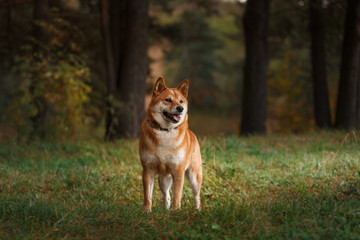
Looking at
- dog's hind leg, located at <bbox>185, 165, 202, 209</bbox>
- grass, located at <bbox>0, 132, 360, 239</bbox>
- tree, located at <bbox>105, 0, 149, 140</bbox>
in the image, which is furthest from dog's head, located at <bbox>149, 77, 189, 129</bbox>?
tree, located at <bbox>105, 0, 149, 140</bbox>

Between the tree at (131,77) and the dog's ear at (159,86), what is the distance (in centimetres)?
551

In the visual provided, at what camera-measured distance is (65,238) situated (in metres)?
3.78

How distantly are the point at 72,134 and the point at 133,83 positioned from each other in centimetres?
247

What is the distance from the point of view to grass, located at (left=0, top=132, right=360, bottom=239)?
393 cm

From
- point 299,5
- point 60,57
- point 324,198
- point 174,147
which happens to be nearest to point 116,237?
point 174,147

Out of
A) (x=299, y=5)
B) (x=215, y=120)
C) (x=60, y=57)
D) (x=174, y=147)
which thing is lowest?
(x=215, y=120)

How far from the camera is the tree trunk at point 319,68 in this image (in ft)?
48.5

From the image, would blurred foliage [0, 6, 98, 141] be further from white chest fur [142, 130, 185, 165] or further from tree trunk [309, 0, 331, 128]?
tree trunk [309, 0, 331, 128]

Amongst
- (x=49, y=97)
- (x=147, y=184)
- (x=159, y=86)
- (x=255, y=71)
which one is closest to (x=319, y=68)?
(x=255, y=71)

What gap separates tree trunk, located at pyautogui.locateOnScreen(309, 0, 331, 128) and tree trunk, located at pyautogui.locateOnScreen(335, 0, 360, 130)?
7.44 ft

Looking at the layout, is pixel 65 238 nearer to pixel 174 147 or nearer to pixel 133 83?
pixel 174 147

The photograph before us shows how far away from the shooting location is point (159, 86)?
17.0 feet

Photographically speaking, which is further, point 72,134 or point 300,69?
point 300,69

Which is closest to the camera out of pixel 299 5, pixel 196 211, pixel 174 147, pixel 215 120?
pixel 196 211
